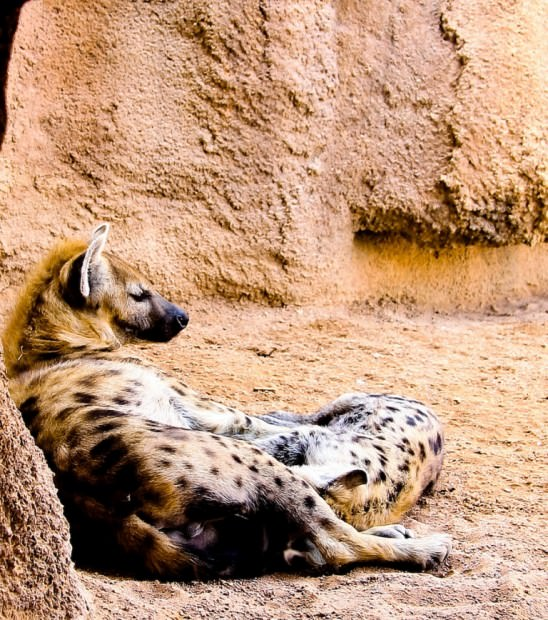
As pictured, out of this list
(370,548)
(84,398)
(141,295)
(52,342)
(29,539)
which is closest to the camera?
(29,539)

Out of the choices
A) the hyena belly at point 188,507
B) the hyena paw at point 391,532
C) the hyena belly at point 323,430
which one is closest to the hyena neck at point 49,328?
the hyena belly at point 323,430

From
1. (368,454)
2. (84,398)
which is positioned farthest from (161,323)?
(368,454)

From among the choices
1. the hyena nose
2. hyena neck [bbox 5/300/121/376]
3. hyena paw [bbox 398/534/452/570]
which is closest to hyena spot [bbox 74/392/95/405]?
hyena neck [bbox 5/300/121/376]

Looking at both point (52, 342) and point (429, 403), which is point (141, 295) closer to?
point (52, 342)

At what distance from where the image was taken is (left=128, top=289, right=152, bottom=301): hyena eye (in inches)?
169

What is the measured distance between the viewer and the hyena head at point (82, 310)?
3.72 meters

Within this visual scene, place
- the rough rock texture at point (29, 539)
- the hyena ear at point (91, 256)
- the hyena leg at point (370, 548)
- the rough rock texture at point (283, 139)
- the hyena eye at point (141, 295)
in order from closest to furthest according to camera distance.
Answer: the rough rock texture at point (29, 539), the hyena leg at point (370, 548), the hyena ear at point (91, 256), the hyena eye at point (141, 295), the rough rock texture at point (283, 139)

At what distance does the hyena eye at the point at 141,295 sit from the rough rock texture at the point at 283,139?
1444 millimetres

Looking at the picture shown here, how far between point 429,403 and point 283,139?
2.02 meters

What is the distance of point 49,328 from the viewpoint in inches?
149

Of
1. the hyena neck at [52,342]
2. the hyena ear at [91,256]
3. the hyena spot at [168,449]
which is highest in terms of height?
the hyena ear at [91,256]

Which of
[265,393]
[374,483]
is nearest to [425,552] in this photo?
[374,483]

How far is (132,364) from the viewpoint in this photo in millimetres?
3678

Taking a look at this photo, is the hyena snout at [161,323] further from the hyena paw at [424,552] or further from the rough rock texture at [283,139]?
the hyena paw at [424,552]
